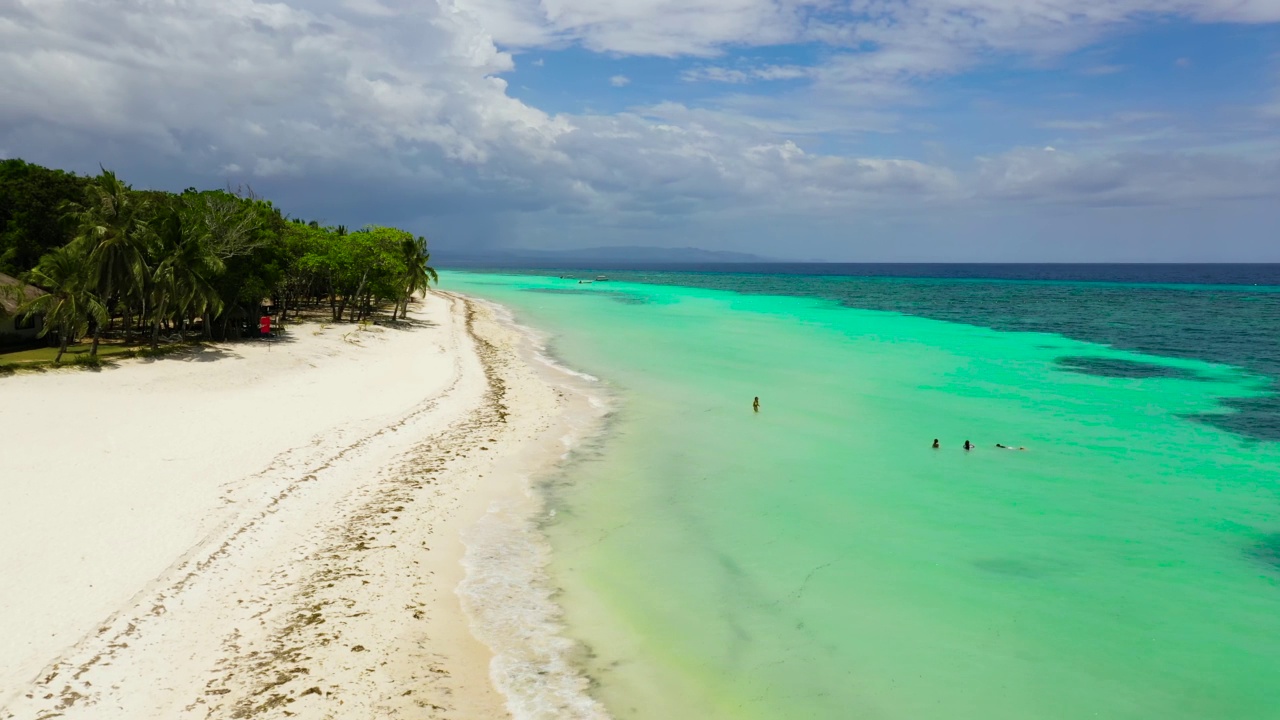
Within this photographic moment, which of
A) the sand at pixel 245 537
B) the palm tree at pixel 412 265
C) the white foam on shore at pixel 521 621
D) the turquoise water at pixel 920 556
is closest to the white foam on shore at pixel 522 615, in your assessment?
the white foam on shore at pixel 521 621

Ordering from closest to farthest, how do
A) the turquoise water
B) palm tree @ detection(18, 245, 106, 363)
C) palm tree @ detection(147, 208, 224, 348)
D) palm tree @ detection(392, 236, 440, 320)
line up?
the turquoise water
palm tree @ detection(18, 245, 106, 363)
palm tree @ detection(147, 208, 224, 348)
palm tree @ detection(392, 236, 440, 320)

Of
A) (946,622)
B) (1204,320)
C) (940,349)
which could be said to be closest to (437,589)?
(946,622)

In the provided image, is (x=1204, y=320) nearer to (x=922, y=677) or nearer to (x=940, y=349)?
(x=940, y=349)

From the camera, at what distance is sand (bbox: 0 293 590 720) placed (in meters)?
9.76

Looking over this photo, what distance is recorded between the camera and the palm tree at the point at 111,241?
1139 inches

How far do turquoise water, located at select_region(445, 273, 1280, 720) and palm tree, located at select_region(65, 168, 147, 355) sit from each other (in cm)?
2270

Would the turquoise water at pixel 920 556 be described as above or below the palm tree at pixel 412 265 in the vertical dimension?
below

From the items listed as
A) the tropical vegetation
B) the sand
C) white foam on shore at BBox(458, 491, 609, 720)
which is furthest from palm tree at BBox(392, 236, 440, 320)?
white foam on shore at BBox(458, 491, 609, 720)

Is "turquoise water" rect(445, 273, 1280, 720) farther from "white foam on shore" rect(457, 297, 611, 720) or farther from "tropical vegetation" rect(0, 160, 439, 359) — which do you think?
"tropical vegetation" rect(0, 160, 439, 359)

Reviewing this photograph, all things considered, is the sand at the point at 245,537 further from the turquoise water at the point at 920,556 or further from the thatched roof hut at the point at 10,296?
the thatched roof hut at the point at 10,296

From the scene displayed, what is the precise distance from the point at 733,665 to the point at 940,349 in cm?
4775

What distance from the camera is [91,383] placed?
25.5 metres

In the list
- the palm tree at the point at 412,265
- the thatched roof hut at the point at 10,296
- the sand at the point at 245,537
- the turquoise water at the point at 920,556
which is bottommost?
the turquoise water at the point at 920,556

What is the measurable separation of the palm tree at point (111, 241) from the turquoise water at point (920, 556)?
74.5 feet
